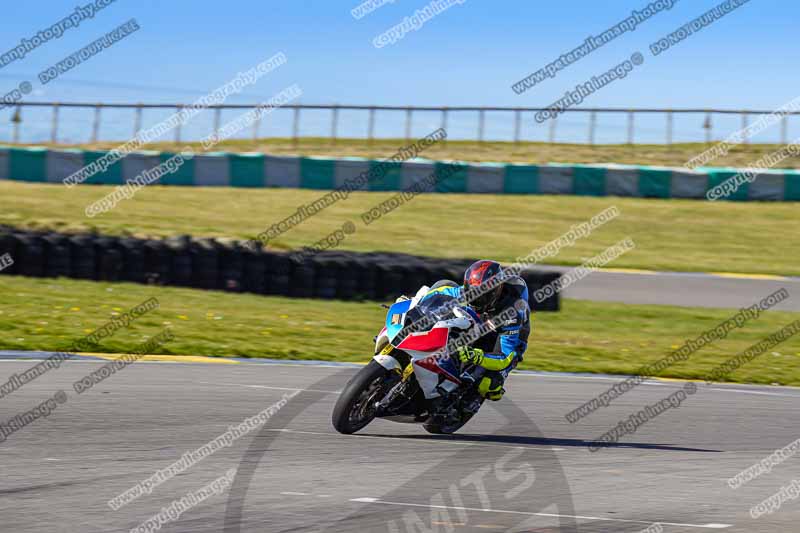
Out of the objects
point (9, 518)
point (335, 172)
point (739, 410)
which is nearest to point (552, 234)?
point (335, 172)

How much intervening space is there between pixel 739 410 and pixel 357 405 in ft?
15.5

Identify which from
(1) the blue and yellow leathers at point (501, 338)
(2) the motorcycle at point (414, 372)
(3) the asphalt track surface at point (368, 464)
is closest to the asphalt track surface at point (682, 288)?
(3) the asphalt track surface at point (368, 464)

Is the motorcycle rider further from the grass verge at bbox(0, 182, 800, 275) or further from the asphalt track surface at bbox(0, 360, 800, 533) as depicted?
the grass verge at bbox(0, 182, 800, 275)

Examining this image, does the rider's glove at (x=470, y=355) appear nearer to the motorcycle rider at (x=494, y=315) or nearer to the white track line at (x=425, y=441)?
the motorcycle rider at (x=494, y=315)

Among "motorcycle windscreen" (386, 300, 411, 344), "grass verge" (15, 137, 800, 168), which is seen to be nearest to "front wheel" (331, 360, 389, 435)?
"motorcycle windscreen" (386, 300, 411, 344)

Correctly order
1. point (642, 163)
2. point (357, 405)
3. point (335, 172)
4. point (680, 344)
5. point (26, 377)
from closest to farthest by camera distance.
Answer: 1. point (357, 405)
2. point (26, 377)
3. point (680, 344)
4. point (335, 172)
5. point (642, 163)

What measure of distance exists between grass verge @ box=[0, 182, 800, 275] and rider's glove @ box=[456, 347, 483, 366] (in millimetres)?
16070

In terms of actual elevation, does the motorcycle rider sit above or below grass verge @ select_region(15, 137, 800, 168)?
below

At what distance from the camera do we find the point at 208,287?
19.1m

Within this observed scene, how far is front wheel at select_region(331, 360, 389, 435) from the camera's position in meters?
8.59

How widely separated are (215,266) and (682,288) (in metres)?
9.36

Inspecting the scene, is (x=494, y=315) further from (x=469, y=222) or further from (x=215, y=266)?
(x=469, y=222)

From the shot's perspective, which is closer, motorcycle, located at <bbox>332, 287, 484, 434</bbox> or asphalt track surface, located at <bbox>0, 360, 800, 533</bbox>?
asphalt track surface, located at <bbox>0, 360, 800, 533</bbox>

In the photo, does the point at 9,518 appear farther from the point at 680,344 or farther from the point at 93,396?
the point at 680,344
